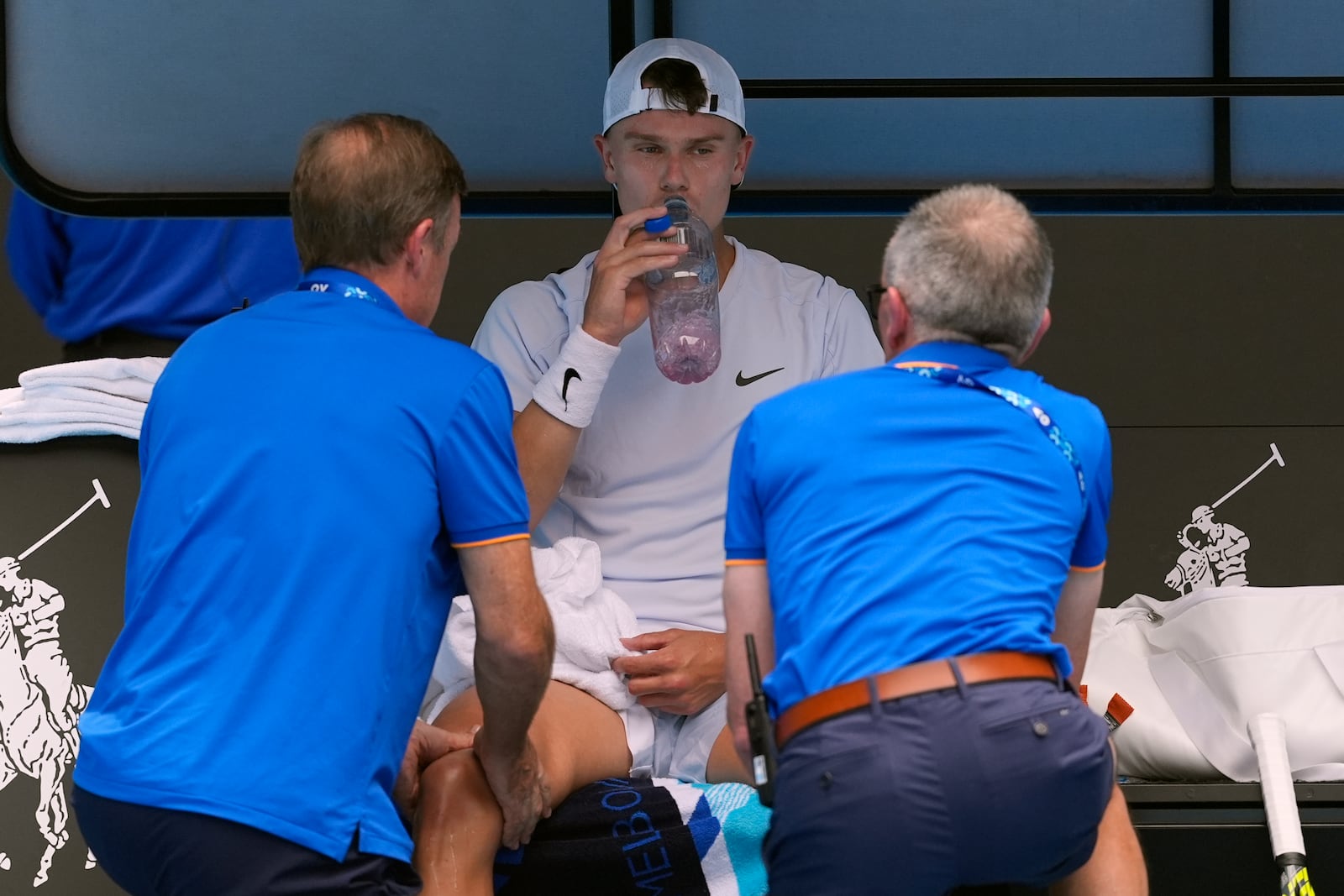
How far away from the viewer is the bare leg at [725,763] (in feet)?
7.57

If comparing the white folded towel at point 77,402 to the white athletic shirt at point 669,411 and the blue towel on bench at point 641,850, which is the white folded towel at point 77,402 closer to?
the white athletic shirt at point 669,411

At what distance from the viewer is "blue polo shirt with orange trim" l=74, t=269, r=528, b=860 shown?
165cm

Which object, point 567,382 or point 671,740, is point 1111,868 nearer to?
point 671,740

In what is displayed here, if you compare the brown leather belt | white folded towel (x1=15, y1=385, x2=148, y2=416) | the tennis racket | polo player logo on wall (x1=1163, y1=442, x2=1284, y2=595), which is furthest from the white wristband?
polo player logo on wall (x1=1163, y1=442, x2=1284, y2=595)

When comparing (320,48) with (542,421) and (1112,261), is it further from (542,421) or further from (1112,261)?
(1112,261)

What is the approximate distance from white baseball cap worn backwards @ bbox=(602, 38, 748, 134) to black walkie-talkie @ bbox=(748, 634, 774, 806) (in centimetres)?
111

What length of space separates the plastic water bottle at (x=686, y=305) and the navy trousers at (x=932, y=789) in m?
0.99

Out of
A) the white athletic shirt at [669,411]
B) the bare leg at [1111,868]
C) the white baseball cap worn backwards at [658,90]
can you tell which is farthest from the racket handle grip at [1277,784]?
the white baseball cap worn backwards at [658,90]

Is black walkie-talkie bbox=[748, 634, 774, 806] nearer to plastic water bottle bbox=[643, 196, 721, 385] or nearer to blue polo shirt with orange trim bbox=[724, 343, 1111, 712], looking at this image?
blue polo shirt with orange trim bbox=[724, 343, 1111, 712]

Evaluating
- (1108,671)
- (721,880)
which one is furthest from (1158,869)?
(721,880)

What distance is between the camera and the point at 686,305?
251cm

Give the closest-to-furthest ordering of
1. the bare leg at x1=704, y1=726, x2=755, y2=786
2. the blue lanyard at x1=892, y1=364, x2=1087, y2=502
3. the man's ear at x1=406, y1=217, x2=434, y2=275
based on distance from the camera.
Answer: the blue lanyard at x1=892, y1=364, x2=1087, y2=502
the man's ear at x1=406, y1=217, x2=434, y2=275
the bare leg at x1=704, y1=726, x2=755, y2=786

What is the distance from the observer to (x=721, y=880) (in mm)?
2143

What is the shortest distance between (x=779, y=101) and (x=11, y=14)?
1.29 meters
